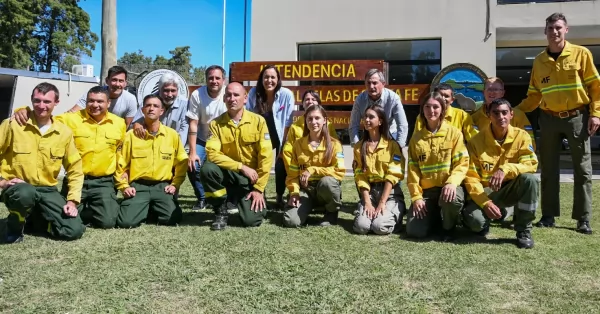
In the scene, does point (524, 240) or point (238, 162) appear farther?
point (238, 162)

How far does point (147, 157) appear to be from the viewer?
14.4 feet

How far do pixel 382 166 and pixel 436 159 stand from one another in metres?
0.52

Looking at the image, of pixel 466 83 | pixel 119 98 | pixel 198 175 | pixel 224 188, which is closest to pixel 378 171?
pixel 224 188

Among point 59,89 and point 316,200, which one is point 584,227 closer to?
point 316,200

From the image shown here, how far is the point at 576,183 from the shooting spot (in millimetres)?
4320

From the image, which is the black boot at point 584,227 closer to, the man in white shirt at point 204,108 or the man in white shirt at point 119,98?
the man in white shirt at point 204,108

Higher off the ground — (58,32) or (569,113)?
(58,32)

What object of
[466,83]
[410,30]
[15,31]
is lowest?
[466,83]

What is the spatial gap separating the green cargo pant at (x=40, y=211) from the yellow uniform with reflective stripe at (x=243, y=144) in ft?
4.33

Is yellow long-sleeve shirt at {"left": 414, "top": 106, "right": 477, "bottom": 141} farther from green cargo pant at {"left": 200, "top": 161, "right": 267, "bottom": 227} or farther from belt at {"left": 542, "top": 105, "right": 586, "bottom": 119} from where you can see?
green cargo pant at {"left": 200, "top": 161, "right": 267, "bottom": 227}

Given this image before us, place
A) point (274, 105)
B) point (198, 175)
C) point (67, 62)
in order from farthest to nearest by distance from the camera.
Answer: point (67, 62), point (198, 175), point (274, 105)

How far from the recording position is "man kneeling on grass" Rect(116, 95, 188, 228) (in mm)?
4332

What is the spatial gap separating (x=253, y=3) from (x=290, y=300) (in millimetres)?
9305

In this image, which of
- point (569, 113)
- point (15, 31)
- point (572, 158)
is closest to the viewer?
point (569, 113)
